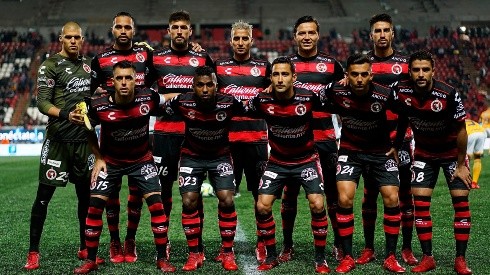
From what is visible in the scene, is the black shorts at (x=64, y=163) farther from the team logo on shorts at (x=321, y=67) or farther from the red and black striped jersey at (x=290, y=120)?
the team logo on shorts at (x=321, y=67)

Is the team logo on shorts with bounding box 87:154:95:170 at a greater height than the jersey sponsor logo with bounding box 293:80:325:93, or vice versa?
the jersey sponsor logo with bounding box 293:80:325:93

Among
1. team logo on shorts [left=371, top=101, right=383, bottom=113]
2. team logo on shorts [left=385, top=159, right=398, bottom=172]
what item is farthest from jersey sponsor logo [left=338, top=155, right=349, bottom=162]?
team logo on shorts [left=371, top=101, right=383, bottom=113]

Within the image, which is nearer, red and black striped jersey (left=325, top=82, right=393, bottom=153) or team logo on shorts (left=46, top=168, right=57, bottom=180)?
red and black striped jersey (left=325, top=82, right=393, bottom=153)

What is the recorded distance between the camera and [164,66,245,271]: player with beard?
22.4ft

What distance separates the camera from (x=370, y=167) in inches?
268

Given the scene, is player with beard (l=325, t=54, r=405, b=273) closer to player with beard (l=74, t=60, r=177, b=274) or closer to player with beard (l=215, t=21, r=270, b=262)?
player with beard (l=215, t=21, r=270, b=262)

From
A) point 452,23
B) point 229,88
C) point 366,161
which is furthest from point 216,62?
point 452,23

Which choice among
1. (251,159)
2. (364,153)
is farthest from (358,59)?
(251,159)

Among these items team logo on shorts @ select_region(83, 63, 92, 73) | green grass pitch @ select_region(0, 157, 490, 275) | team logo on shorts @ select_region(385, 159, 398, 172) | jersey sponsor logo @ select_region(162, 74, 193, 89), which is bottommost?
green grass pitch @ select_region(0, 157, 490, 275)

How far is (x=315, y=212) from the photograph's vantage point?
6727 millimetres

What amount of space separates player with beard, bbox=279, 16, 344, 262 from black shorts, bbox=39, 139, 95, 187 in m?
1.96

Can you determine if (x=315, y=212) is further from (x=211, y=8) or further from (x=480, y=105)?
(x=211, y=8)

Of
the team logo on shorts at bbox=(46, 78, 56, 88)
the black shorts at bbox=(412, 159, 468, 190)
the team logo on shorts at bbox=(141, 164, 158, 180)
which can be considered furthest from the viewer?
the team logo on shorts at bbox=(46, 78, 56, 88)

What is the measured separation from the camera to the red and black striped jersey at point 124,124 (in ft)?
21.8
